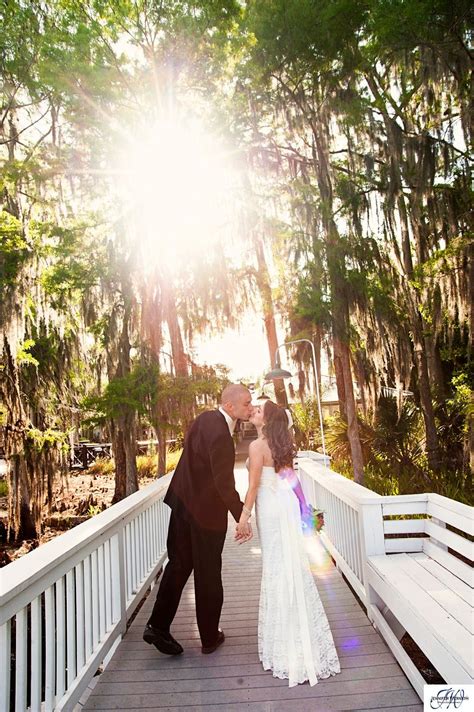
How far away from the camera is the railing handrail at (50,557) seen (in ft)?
5.40

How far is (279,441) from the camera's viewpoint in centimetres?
268

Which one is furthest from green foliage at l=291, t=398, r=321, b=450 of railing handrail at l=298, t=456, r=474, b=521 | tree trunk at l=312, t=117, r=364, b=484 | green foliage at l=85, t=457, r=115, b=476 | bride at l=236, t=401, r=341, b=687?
bride at l=236, t=401, r=341, b=687

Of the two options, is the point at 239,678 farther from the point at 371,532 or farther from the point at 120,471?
the point at 120,471

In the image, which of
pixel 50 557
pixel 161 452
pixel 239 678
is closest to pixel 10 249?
pixel 161 452

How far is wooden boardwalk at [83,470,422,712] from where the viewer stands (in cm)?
221

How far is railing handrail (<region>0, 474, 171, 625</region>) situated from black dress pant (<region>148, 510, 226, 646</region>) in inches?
16.8

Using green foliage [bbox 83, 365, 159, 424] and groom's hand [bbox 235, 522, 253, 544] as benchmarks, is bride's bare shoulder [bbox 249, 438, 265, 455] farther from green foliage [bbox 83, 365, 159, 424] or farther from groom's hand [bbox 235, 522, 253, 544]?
green foliage [bbox 83, 365, 159, 424]

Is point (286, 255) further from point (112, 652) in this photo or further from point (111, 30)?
point (112, 652)

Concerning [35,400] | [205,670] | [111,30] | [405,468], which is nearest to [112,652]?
[205,670]

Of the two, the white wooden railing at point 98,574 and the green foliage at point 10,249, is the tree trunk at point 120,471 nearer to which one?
the green foliage at point 10,249

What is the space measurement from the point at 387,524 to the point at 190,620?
4.68 feet

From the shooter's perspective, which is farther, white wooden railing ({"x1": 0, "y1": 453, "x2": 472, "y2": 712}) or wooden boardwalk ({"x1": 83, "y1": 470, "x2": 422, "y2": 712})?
wooden boardwalk ({"x1": 83, "y1": 470, "x2": 422, "y2": 712})

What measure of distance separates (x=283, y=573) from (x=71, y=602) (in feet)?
3.20

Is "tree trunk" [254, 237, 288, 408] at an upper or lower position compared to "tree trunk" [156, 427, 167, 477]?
upper
